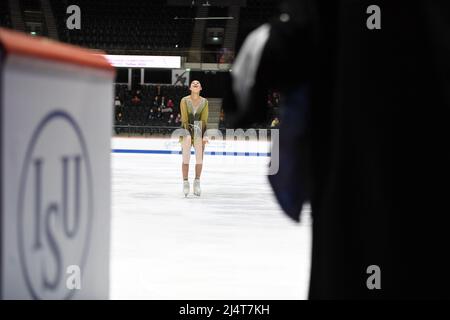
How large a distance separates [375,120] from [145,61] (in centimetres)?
2084

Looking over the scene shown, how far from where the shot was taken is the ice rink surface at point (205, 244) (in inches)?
122

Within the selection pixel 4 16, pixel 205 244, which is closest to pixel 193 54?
pixel 4 16

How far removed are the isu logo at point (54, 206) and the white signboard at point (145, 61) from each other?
20171mm

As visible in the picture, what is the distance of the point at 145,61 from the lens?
70.9ft

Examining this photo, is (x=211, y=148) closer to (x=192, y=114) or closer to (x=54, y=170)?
(x=192, y=114)

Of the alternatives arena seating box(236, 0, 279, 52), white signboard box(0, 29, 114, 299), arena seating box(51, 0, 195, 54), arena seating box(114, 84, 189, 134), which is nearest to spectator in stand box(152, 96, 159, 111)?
arena seating box(114, 84, 189, 134)

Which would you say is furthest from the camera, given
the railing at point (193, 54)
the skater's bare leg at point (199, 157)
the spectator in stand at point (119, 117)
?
the railing at point (193, 54)

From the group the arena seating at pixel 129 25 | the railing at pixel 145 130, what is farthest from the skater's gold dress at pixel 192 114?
the arena seating at pixel 129 25

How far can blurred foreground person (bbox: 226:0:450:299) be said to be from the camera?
1175 millimetres

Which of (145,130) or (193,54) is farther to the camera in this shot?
(193,54)

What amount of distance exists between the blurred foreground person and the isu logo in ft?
1.41

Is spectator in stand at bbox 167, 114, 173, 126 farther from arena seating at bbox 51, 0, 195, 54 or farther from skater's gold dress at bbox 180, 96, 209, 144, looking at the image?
skater's gold dress at bbox 180, 96, 209, 144

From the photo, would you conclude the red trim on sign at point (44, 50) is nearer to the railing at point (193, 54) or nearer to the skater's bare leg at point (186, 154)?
the skater's bare leg at point (186, 154)

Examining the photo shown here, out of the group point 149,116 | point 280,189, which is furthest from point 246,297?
point 149,116
